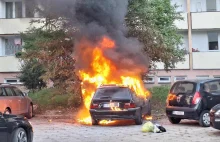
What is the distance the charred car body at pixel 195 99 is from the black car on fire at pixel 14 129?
17.9 ft

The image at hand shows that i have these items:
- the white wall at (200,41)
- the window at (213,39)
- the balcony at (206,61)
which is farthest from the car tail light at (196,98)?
the window at (213,39)

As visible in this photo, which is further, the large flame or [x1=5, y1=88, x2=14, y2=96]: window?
the large flame

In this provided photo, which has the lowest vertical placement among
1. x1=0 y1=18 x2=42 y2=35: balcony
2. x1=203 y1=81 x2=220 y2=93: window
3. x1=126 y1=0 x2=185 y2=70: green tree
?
x1=203 y1=81 x2=220 y2=93: window

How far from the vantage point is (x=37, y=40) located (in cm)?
1780

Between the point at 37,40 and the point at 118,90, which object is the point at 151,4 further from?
the point at 118,90

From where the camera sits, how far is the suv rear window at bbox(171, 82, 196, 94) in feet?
41.8

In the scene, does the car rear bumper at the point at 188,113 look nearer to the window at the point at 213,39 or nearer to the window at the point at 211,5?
the window at the point at 213,39

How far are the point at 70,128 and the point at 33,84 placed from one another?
1211cm

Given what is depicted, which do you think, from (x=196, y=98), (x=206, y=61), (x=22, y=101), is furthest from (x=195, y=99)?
(x=206, y=61)

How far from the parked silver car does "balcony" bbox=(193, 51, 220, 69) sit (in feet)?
48.9

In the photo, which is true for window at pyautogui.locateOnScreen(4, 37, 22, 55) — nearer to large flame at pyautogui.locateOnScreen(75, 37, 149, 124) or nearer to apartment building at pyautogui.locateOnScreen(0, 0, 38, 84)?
apartment building at pyautogui.locateOnScreen(0, 0, 38, 84)

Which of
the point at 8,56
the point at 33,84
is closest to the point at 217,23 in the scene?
the point at 33,84

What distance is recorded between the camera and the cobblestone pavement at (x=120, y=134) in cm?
1033

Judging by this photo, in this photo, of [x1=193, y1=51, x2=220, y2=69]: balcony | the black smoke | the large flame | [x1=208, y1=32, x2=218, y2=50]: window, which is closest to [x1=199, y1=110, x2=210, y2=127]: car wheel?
the large flame
